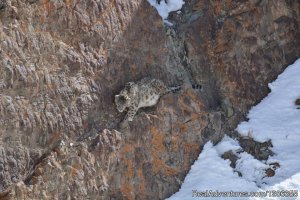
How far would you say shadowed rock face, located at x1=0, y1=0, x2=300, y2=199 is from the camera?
31.6 ft

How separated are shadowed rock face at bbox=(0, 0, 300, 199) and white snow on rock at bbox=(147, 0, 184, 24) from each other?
237 millimetres

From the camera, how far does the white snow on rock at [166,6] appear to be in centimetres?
1308

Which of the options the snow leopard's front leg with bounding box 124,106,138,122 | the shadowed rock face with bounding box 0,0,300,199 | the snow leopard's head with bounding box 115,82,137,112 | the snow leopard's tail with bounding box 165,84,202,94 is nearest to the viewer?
the shadowed rock face with bounding box 0,0,300,199

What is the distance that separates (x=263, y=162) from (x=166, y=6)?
4.85 m

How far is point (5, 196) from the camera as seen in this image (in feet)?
29.5

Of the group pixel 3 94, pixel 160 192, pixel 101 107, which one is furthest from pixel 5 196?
pixel 160 192

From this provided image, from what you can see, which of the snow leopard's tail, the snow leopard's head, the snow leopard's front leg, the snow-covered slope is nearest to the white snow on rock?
the snow leopard's tail

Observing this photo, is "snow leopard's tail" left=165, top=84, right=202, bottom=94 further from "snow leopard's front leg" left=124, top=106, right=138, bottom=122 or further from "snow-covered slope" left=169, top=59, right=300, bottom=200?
"snow-covered slope" left=169, top=59, right=300, bottom=200

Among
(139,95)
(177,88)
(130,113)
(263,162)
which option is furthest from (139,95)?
(263,162)

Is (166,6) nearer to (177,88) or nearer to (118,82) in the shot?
(177,88)

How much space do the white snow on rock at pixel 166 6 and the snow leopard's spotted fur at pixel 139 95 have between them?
218 centimetres

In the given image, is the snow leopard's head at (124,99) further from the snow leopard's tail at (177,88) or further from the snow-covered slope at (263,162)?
the snow-covered slope at (263,162)

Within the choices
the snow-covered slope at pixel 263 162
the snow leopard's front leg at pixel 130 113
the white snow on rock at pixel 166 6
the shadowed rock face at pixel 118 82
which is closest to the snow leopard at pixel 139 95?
the snow leopard's front leg at pixel 130 113

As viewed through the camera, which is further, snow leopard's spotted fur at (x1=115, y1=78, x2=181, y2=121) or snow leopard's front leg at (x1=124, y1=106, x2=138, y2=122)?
snow leopard's front leg at (x1=124, y1=106, x2=138, y2=122)
